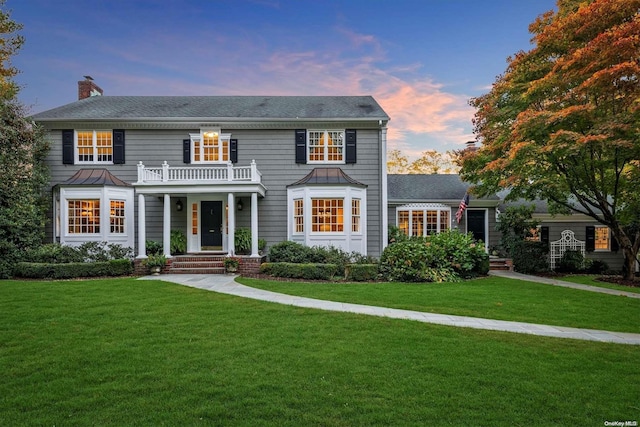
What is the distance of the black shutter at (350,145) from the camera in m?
15.6

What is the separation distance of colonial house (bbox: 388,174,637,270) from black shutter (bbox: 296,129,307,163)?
566cm

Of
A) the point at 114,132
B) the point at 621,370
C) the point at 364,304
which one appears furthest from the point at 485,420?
the point at 114,132

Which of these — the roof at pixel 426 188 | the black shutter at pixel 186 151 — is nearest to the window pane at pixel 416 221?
the roof at pixel 426 188

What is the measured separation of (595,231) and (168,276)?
862 inches

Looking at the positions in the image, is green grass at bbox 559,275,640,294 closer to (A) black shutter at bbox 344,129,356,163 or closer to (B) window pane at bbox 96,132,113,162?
(A) black shutter at bbox 344,129,356,163

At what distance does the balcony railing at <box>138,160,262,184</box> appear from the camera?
543 inches

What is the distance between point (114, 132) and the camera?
15.3 metres

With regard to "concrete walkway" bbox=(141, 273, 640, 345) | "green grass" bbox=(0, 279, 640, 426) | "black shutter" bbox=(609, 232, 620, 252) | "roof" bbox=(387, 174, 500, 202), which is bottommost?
"concrete walkway" bbox=(141, 273, 640, 345)

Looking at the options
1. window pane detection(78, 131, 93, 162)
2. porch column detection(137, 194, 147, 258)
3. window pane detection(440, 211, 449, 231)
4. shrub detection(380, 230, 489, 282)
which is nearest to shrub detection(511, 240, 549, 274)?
window pane detection(440, 211, 449, 231)

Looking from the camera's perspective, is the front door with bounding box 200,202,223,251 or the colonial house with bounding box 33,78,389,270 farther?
the front door with bounding box 200,202,223,251

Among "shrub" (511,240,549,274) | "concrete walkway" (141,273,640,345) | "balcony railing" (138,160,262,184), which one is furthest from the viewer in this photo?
"shrub" (511,240,549,274)

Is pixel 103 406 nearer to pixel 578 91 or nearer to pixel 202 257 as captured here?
pixel 202 257

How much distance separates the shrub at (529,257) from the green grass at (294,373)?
11.9m

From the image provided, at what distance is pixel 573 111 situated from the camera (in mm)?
10703
